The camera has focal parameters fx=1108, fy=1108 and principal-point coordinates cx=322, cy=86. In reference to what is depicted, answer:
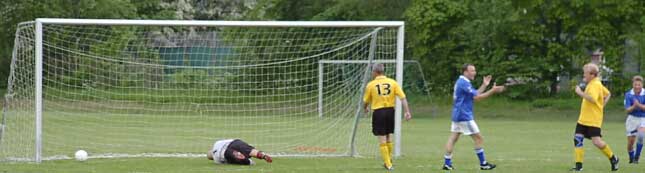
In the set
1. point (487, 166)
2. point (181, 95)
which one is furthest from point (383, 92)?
point (181, 95)

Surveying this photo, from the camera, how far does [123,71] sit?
21438mm

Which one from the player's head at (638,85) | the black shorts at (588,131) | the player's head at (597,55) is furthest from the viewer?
the player's head at (597,55)

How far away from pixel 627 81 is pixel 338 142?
20.2 m

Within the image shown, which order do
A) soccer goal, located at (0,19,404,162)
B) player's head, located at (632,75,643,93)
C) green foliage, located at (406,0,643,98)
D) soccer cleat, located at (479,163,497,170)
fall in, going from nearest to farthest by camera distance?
1. soccer cleat, located at (479,163,497,170)
2. player's head, located at (632,75,643,93)
3. soccer goal, located at (0,19,404,162)
4. green foliage, located at (406,0,643,98)

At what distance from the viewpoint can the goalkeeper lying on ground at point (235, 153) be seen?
1658 centimetres

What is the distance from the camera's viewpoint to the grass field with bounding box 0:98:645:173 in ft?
52.5

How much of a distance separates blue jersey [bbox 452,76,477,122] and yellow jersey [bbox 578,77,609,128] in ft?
5.18

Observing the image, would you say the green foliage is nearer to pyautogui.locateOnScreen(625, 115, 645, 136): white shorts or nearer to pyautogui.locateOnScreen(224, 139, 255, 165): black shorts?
pyautogui.locateOnScreen(625, 115, 645, 136): white shorts

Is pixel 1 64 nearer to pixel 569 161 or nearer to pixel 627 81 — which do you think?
pixel 627 81

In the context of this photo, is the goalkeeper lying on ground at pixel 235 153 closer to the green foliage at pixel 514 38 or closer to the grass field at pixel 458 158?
the grass field at pixel 458 158

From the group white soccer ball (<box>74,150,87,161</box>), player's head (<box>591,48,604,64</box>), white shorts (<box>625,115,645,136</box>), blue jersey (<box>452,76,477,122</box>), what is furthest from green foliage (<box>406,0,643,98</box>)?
white soccer ball (<box>74,150,87,161</box>)

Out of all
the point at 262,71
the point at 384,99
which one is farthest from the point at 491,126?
the point at 384,99

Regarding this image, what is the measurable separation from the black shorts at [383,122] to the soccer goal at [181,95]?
2463mm

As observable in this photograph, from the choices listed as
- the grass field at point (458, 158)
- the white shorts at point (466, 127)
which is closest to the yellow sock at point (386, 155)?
the grass field at point (458, 158)
